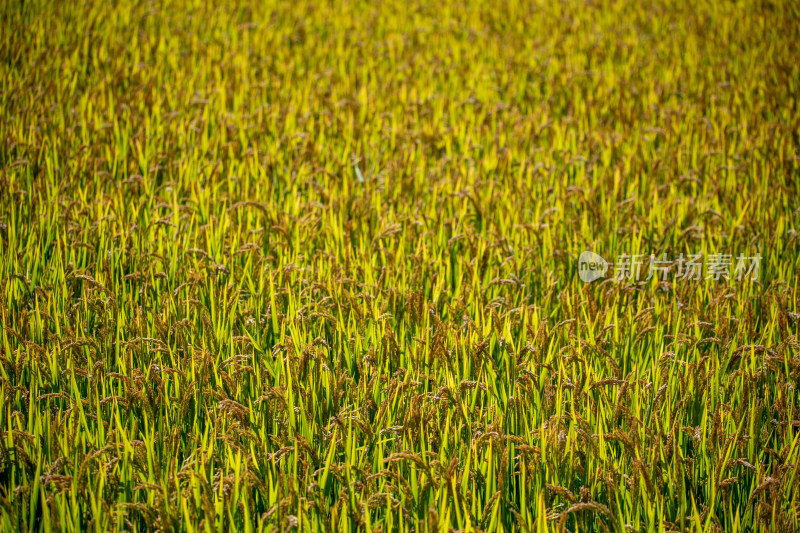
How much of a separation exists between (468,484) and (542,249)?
1.34 m

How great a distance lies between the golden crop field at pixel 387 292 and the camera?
1.52 m

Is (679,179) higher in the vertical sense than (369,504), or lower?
higher

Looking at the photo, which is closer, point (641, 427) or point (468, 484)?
point (468, 484)

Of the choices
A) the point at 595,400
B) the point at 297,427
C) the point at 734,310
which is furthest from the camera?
the point at 734,310

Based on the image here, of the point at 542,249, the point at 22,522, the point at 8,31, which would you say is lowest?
the point at 22,522

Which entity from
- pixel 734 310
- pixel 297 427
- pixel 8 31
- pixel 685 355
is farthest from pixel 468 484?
pixel 8 31

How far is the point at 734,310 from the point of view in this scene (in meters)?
2.40

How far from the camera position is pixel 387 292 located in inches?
89.7

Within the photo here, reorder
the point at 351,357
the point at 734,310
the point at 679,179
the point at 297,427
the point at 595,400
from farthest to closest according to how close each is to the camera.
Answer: the point at 679,179 < the point at 734,310 < the point at 351,357 < the point at 595,400 < the point at 297,427

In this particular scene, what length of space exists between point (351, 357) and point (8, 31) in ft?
14.6

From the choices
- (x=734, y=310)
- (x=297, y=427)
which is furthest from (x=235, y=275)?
(x=734, y=310)

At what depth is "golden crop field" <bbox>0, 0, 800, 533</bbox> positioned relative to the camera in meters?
1.52

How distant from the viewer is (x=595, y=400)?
186cm

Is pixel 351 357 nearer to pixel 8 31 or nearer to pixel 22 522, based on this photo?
pixel 22 522
